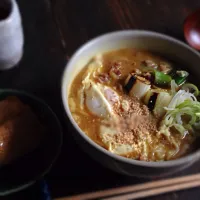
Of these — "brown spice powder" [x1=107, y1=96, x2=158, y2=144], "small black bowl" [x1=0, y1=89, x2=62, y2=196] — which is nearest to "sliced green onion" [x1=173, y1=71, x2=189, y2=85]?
"brown spice powder" [x1=107, y1=96, x2=158, y2=144]

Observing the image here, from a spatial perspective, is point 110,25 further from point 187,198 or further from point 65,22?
point 187,198

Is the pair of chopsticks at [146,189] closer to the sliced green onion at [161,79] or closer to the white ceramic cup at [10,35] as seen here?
the sliced green onion at [161,79]

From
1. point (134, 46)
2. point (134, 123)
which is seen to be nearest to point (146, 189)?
point (134, 123)

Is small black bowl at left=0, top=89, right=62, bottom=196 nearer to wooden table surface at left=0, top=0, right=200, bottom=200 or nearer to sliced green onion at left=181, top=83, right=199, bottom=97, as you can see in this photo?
wooden table surface at left=0, top=0, right=200, bottom=200

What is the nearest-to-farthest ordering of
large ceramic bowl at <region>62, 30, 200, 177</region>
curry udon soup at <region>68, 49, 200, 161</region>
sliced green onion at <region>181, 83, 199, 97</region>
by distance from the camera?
1. large ceramic bowl at <region>62, 30, 200, 177</region>
2. curry udon soup at <region>68, 49, 200, 161</region>
3. sliced green onion at <region>181, 83, 199, 97</region>

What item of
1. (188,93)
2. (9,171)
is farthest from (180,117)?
(9,171)

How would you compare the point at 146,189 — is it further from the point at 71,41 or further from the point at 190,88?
the point at 71,41
